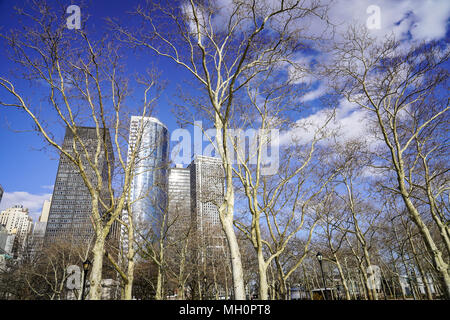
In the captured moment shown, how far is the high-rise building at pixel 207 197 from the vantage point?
1165cm

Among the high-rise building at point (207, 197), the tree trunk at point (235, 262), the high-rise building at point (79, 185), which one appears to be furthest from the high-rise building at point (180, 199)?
the tree trunk at point (235, 262)

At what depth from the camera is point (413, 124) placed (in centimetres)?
1076

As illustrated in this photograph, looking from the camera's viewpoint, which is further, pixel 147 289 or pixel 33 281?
pixel 147 289

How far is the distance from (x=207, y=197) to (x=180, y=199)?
6665 millimetres

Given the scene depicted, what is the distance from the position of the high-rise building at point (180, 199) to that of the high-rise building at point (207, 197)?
0.70 meters

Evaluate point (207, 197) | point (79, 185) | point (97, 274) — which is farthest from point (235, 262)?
point (79, 185)

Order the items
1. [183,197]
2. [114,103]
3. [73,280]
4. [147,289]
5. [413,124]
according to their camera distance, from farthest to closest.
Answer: [147,289] < [73,280] < [183,197] < [413,124] < [114,103]

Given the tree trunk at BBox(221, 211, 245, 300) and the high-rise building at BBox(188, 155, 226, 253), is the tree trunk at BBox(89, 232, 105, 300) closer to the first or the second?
the high-rise building at BBox(188, 155, 226, 253)

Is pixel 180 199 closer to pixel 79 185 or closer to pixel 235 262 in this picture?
pixel 79 185

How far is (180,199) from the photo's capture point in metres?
17.7

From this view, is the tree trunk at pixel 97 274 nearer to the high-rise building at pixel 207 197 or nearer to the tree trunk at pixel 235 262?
the high-rise building at pixel 207 197

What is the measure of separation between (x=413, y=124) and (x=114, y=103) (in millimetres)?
13228
